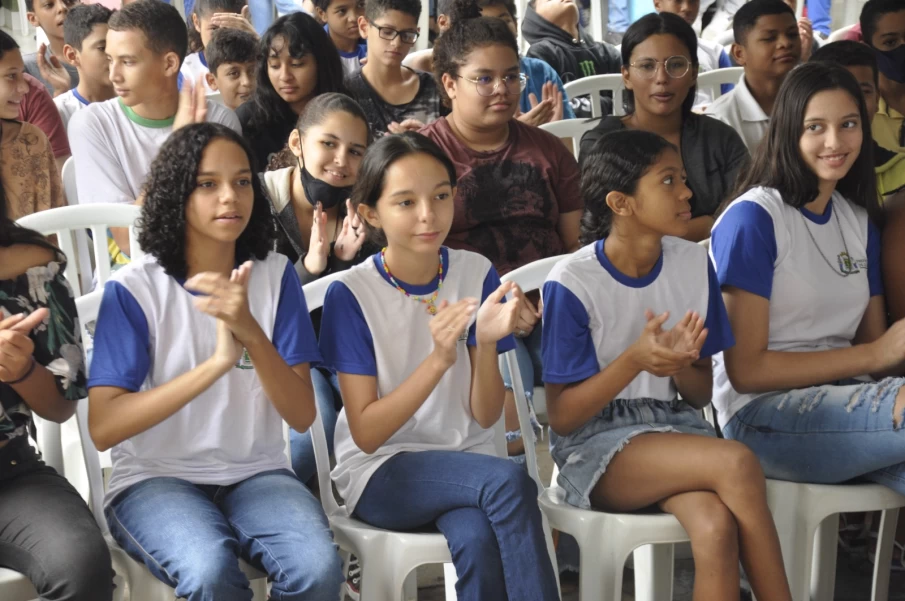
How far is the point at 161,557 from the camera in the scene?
1589 mm

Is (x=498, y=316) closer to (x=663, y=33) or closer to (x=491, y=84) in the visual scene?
(x=491, y=84)

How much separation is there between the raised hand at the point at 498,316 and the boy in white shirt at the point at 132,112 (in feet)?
4.07

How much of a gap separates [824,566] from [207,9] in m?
3.13

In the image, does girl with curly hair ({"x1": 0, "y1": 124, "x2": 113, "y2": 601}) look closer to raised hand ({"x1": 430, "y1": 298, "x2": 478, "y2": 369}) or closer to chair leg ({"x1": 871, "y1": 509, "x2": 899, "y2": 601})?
raised hand ({"x1": 430, "y1": 298, "x2": 478, "y2": 369})

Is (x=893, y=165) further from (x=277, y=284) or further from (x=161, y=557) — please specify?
(x=161, y=557)

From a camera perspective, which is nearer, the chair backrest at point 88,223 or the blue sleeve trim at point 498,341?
the blue sleeve trim at point 498,341

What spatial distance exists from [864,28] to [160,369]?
261cm

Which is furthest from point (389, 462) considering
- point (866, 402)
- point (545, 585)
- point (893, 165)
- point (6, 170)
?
point (893, 165)

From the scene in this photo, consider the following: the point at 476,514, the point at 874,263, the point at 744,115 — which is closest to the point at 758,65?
the point at 744,115

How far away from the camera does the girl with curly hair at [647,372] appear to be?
1762mm

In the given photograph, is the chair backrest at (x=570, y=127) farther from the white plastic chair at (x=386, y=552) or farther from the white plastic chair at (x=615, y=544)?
the white plastic chair at (x=386, y=552)

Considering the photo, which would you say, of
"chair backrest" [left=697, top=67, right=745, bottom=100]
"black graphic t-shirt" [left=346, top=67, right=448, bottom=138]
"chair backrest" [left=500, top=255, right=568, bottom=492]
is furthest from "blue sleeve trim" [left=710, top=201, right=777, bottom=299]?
"chair backrest" [left=697, top=67, right=745, bottom=100]

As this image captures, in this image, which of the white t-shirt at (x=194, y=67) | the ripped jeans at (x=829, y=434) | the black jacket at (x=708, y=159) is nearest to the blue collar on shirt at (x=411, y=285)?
the ripped jeans at (x=829, y=434)

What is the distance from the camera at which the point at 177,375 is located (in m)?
A: 1.77
